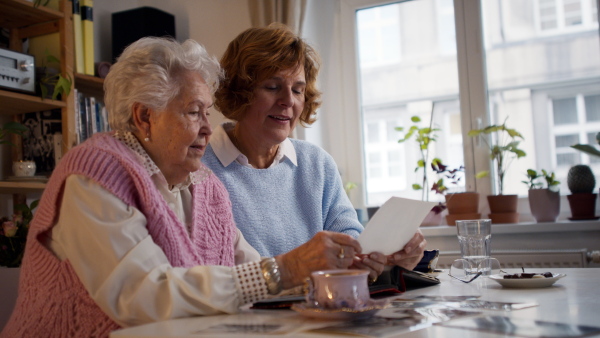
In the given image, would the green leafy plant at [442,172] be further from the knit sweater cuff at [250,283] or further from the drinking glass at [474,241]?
the knit sweater cuff at [250,283]

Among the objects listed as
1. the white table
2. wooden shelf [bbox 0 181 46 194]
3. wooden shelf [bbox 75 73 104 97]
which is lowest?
the white table

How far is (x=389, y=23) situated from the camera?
144 inches

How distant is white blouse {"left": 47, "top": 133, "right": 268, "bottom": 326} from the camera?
1079 mm

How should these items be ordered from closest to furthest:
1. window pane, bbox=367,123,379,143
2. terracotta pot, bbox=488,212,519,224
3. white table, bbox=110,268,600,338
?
1. white table, bbox=110,268,600,338
2. terracotta pot, bbox=488,212,519,224
3. window pane, bbox=367,123,379,143

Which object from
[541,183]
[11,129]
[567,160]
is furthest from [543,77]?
[11,129]

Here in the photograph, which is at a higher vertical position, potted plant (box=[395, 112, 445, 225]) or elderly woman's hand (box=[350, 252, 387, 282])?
potted plant (box=[395, 112, 445, 225])

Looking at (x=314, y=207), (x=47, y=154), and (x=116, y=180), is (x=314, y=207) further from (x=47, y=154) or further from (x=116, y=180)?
(x=47, y=154)

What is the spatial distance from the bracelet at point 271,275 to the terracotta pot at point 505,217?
216 centimetres

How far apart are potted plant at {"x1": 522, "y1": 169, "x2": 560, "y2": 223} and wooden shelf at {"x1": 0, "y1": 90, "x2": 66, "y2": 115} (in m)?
2.27

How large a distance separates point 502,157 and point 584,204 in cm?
45

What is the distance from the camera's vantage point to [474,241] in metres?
1.66

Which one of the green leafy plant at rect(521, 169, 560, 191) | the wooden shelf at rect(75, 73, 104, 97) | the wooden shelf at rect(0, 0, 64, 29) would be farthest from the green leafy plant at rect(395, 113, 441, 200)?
the wooden shelf at rect(0, 0, 64, 29)

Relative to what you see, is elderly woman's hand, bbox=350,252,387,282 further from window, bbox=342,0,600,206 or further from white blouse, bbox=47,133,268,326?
window, bbox=342,0,600,206

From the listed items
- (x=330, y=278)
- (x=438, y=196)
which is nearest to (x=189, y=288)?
(x=330, y=278)
